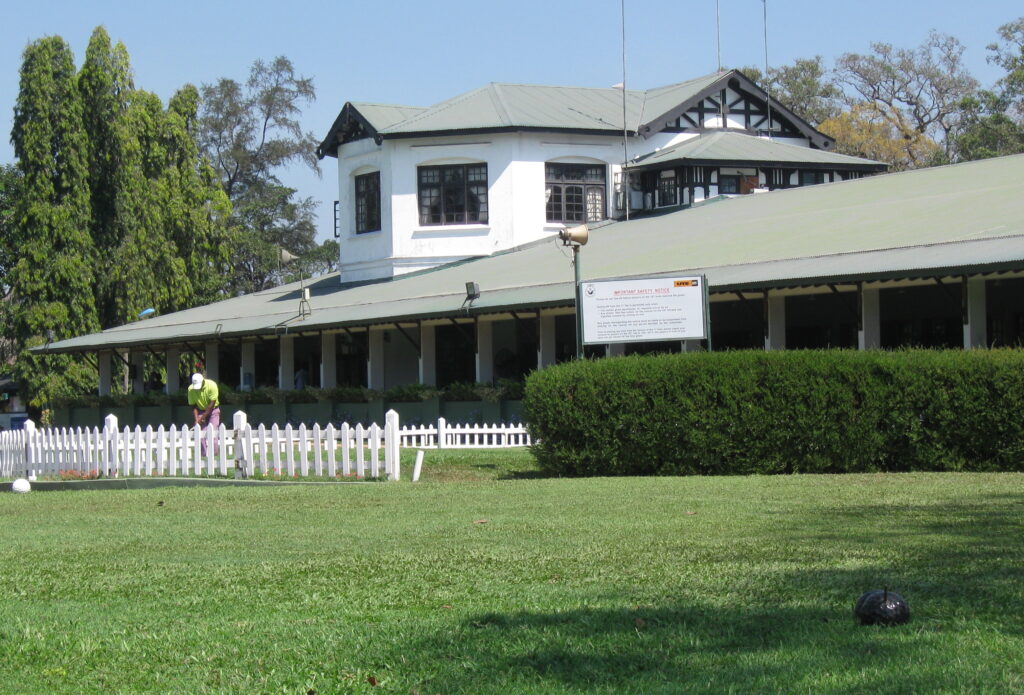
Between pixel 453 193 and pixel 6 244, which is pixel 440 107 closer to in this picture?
pixel 453 193

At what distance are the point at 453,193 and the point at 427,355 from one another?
29.5 ft

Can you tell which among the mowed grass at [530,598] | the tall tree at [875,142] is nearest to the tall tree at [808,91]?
the tall tree at [875,142]

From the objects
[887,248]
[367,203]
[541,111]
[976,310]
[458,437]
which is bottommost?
[458,437]

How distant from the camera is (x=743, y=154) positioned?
3991 centimetres

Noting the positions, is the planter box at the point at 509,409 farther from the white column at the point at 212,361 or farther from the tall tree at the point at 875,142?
the tall tree at the point at 875,142

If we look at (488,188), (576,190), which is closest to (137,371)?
(488,188)

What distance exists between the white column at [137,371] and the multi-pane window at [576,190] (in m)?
16.1

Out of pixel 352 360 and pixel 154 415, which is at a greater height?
pixel 352 360

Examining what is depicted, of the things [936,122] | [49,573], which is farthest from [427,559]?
[936,122]

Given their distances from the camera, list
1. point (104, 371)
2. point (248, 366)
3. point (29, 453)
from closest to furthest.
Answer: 1. point (29, 453)
2. point (248, 366)
3. point (104, 371)

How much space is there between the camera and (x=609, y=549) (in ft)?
30.9

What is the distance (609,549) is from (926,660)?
12.9ft

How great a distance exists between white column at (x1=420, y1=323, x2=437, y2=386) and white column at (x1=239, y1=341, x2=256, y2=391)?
9.41 m

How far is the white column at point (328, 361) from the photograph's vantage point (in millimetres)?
38281
